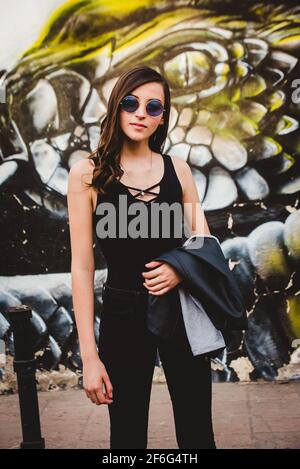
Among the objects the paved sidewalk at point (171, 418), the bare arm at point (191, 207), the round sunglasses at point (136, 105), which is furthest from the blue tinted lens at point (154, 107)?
the paved sidewalk at point (171, 418)

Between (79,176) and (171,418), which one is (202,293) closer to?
(79,176)

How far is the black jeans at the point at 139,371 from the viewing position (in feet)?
7.57

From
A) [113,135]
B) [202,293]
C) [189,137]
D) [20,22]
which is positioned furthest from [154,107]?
[20,22]

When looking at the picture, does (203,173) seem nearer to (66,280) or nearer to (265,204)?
(265,204)

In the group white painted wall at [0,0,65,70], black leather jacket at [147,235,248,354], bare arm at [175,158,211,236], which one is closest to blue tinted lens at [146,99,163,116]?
bare arm at [175,158,211,236]

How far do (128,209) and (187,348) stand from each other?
0.56 metres

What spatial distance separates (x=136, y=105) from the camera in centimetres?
235

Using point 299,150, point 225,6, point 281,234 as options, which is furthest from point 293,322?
point 225,6

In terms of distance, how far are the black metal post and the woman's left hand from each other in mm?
1107

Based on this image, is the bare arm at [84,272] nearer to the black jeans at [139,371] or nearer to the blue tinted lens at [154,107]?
the black jeans at [139,371]

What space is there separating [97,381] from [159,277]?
1.45 feet

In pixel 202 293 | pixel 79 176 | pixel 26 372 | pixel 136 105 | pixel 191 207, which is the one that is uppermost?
pixel 136 105

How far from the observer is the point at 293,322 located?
5.00m

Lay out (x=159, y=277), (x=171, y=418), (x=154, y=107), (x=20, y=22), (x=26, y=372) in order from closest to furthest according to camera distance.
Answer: (x=159, y=277), (x=154, y=107), (x=26, y=372), (x=171, y=418), (x=20, y=22)
